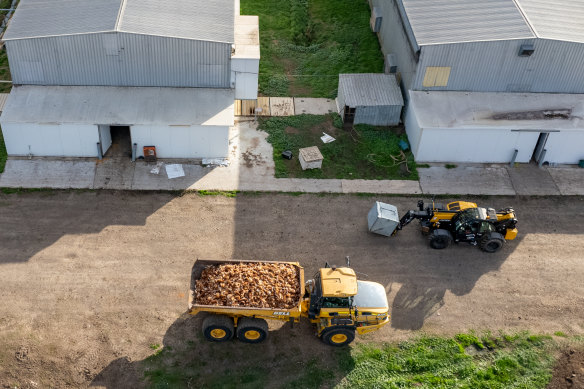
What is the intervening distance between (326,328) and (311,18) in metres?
26.6

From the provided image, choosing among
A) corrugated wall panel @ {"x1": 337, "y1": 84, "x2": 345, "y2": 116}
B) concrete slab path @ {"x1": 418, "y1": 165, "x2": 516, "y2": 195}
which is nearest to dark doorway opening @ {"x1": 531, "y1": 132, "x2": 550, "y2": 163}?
concrete slab path @ {"x1": 418, "y1": 165, "x2": 516, "y2": 195}

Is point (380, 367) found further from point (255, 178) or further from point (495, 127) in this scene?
point (495, 127)

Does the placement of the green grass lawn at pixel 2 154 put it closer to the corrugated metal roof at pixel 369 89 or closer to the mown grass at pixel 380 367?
the mown grass at pixel 380 367

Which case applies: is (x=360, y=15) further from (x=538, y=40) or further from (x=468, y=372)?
(x=468, y=372)

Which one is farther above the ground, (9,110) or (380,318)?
(9,110)

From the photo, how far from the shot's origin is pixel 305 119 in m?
32.0

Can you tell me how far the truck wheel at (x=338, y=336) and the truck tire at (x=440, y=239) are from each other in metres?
6.91

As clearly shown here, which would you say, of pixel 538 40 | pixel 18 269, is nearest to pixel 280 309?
pixel 18 269

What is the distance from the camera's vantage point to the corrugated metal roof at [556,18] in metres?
29.1

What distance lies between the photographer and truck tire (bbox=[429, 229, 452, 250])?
985 inches

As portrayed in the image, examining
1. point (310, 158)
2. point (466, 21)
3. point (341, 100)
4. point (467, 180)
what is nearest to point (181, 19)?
point (341, 100)

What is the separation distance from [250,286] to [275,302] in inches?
45.4

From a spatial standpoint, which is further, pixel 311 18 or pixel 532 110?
pixel 311 18

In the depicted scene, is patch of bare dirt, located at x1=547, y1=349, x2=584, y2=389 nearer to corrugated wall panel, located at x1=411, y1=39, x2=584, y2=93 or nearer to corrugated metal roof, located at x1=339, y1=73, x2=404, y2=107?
corrugated wall panel, located at x1=411, y1=39, x2=584, y2=93
